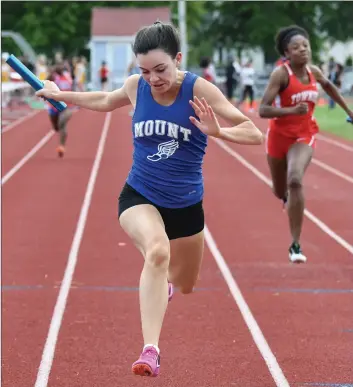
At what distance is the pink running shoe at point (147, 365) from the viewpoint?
14.9 ft

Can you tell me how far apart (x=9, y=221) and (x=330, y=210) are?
13.4ft

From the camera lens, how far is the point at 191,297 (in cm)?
780

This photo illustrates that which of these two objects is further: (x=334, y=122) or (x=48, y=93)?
(x=334, y=122)

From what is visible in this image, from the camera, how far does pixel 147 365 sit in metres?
4.56

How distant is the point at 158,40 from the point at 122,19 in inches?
2180

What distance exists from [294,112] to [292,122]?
473 millimetres

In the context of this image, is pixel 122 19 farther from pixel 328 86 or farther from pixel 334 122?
pixel 328 86

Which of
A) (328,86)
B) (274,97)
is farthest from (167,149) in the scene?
(328,86)

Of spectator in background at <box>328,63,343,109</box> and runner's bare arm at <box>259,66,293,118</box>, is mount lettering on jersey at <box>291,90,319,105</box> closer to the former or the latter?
runner's bare arm at <box>259,66,293,118</box>

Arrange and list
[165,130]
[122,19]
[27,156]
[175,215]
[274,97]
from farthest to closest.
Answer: [122,19] < [27,156] < [274,97] < [175,215] < [165,130]

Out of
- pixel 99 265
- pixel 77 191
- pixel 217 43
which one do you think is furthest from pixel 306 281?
pixel 217 43

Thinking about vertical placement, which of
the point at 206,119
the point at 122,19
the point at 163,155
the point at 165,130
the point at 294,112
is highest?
the point at 206,119

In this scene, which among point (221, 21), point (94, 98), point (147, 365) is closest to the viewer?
point (147, 365)

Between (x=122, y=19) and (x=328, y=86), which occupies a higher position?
(x=328, y=86)
